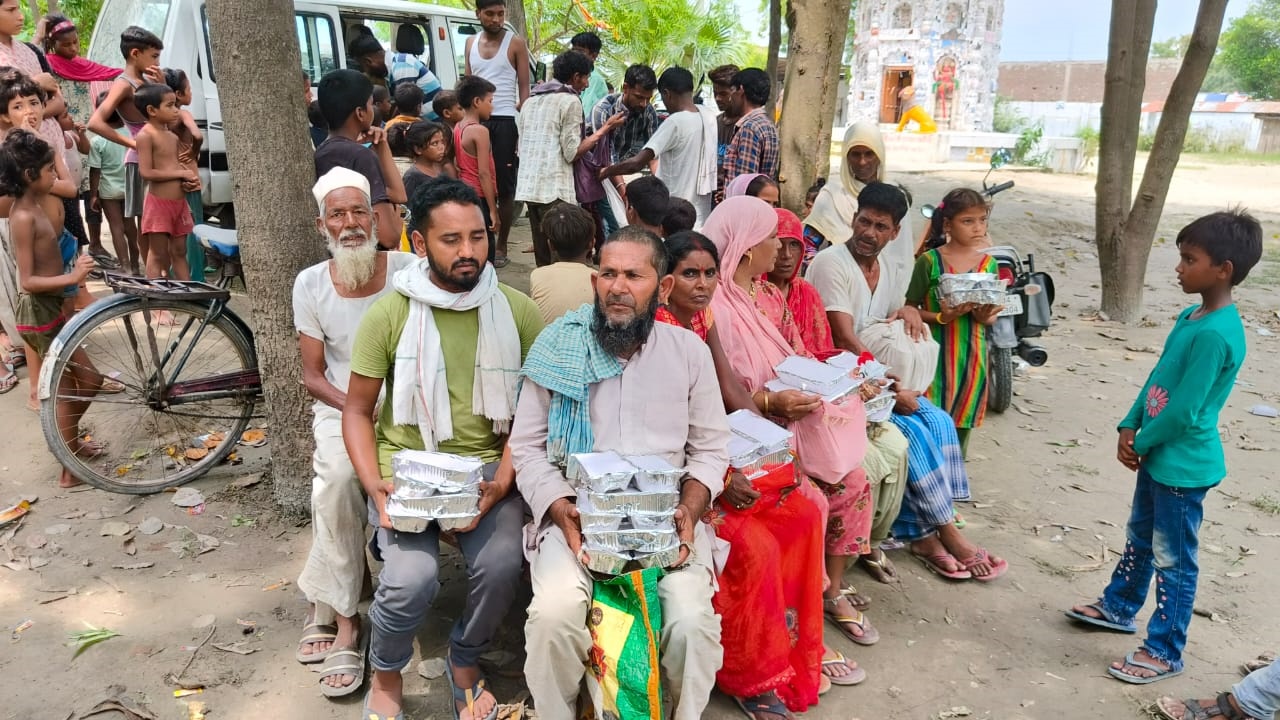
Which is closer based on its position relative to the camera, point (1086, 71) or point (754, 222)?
point (754, 222)

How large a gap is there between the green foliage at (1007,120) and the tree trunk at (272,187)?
140 ft

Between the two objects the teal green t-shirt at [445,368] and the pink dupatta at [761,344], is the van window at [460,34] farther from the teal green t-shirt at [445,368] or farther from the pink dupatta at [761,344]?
the teal green t-shirt at [445,368]

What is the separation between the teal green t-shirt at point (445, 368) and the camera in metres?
2.98

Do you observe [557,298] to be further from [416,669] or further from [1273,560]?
[1273,560]

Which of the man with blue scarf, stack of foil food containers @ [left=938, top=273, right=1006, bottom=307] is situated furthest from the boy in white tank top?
the man with blue scarf

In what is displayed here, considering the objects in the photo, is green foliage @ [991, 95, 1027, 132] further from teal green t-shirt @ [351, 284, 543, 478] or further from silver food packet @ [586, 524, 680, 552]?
silver food packet @ [586, 524, 680, 552]

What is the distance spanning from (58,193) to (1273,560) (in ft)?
21.4

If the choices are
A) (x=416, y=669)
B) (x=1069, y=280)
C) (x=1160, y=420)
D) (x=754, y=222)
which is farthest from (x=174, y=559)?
(x=1069, y=280)

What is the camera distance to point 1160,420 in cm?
321

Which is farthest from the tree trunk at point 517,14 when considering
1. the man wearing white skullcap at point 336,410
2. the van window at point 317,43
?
the man wearing white skullcap at point 336,410

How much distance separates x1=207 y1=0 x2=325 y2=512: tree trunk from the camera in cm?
362

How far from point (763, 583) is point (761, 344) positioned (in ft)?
3.44

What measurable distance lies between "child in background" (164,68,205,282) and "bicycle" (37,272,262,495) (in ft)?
6.58

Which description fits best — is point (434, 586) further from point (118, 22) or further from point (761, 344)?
point (118, 22)
